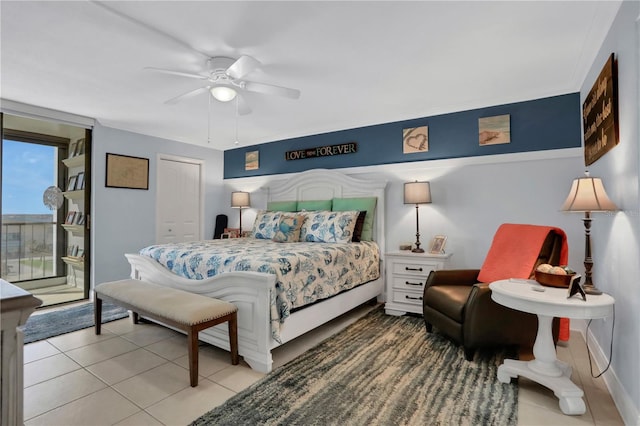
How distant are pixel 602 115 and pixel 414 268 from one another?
78.5 inches

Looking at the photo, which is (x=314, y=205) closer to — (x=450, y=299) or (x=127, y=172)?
(x=450, y=299)

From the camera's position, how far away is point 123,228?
4.49 metres

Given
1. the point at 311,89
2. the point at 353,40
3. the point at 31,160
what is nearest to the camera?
the point at 353,40

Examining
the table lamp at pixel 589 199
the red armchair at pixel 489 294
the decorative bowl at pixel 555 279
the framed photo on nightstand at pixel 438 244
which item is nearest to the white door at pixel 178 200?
the framed photo on nightstand at pixel 438 244

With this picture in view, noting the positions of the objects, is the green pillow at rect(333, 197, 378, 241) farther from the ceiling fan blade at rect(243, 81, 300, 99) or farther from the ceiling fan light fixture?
the ceiling fan light fixture

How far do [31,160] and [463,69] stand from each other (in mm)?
5224

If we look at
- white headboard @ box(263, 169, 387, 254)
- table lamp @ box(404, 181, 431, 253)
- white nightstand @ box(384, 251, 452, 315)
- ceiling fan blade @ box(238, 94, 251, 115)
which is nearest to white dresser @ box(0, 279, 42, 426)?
ceiling fan blade @ box(238, 94, 251, 115)

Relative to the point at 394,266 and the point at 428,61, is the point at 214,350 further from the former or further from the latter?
the point at 428,61

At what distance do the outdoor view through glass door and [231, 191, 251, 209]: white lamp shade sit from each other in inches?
79.7

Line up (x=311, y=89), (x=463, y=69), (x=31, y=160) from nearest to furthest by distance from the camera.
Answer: (x=463, y=69) → (x=311, y=89) → (x=31, y=160)

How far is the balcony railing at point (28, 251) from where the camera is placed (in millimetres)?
4176

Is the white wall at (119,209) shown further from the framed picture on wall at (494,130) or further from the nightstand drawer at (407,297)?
the framed picture on wall at (494,130)

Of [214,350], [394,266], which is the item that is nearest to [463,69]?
[394,266]

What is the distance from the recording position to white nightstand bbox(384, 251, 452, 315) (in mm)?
3387
